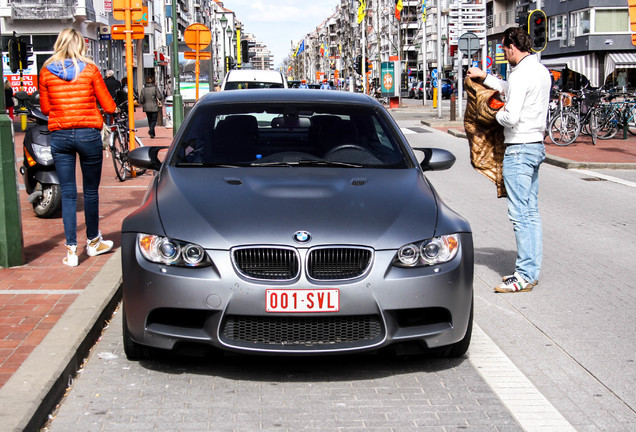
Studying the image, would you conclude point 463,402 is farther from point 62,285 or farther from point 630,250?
point 630,250

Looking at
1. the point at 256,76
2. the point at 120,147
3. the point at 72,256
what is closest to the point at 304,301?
the point at 72,256

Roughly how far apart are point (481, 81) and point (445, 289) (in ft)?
8.64

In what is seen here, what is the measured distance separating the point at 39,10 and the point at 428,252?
48.6 metres

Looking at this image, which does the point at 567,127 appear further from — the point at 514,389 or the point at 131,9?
the point at 514,389

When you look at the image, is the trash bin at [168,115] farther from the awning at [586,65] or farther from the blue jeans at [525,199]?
the awning at [586,65]

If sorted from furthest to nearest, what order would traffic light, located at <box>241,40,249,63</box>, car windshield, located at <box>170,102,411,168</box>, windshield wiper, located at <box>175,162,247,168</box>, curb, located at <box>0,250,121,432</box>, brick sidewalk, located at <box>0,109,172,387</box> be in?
traffic light, located at <box>241,40,249,63</box> < car windshield, located at <box>170,102,411,168</box> < windshield wiper, located at <box>175,162,247,168</box> < brick sidewalk, located at <box>0,109,172,387</box> < curb, located at <box>0,250,121,432</box>

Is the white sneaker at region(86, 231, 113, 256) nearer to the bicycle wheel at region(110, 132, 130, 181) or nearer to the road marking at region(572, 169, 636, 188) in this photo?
the bicycle wheel at region(110, 132, 130, 181)

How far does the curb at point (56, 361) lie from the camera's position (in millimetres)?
3865

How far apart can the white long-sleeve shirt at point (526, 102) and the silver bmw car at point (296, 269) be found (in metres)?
1.70

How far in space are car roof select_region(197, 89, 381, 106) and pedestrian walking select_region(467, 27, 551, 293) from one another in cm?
92

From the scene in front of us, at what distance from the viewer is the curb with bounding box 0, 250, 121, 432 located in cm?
387

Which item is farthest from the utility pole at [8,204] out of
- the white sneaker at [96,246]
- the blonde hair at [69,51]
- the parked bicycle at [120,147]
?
the parked bicycle at [120,147]

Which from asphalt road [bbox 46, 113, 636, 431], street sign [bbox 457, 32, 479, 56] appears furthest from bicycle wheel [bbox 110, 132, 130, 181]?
street sign [bbox 457, 32, 479, 56]

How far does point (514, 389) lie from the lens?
4.52m
